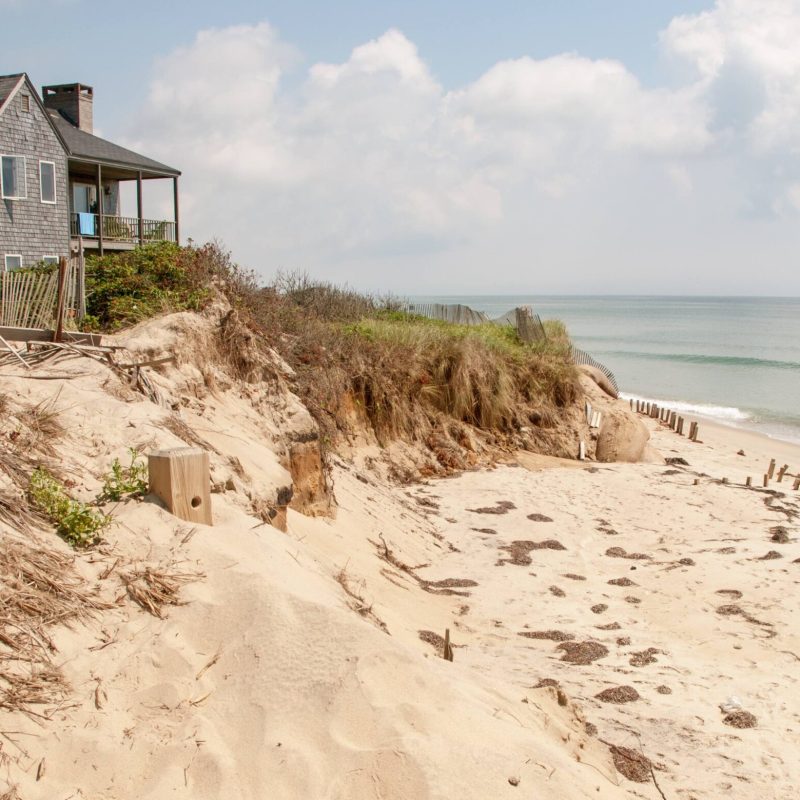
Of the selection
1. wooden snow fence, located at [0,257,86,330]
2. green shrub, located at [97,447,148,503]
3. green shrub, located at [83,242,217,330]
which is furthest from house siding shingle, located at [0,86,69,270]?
green shrub, located at [97,447,148,503]

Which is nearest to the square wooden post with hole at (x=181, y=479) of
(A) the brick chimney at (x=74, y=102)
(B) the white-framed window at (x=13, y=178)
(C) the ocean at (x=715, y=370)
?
(B) the white-framed window at (x=13, y=178)

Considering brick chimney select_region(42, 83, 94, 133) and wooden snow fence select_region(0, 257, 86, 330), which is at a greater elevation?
brick chimney select_region(42, 83, 94, 133)

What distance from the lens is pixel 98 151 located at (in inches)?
1153

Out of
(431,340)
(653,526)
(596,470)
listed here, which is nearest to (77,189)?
(431,340)

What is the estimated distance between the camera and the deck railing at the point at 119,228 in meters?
28.4

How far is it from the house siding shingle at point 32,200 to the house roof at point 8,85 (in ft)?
0.74

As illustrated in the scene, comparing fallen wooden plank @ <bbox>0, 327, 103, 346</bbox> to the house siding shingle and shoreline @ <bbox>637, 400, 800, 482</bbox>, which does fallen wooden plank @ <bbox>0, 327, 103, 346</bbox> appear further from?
the house siding shingle

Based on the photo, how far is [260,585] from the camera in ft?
14.5

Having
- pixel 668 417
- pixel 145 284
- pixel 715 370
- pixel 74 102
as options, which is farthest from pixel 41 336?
pixel 715 370

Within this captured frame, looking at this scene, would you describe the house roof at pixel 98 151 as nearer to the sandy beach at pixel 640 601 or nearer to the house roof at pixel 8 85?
the house roof at pixel 8 85

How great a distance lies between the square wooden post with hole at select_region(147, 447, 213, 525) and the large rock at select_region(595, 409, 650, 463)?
1482 centimetres

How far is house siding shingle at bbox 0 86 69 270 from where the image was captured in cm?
2553

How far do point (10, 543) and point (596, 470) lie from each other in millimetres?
14098

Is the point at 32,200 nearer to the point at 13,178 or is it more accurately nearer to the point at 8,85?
the point at 13,178
